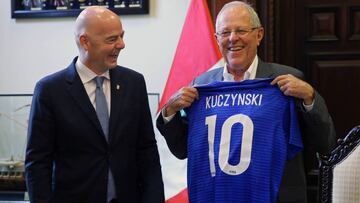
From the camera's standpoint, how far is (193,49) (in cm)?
278

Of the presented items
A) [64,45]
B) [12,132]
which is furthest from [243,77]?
[12,132]

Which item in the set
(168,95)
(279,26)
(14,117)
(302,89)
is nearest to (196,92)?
(302,89)

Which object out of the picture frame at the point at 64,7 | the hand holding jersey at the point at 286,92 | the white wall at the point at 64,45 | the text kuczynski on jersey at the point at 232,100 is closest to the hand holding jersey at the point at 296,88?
the hand holding jersey at the point at 286,92

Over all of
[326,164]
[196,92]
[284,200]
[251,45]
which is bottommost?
[284,200]

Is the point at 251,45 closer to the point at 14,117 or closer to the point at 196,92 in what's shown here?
the point at 196,92

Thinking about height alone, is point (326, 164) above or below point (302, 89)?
below

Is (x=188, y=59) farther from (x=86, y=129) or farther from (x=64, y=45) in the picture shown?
(x=86, y=129)

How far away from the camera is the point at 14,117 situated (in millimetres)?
3215

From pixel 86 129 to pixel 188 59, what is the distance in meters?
1.07

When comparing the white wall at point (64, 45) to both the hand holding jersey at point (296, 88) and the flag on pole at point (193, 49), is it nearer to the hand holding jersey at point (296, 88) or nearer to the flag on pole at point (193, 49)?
the flag on pole at point (193, 49)

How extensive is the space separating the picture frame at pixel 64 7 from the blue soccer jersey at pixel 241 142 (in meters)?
1.21

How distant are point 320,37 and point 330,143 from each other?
1.19m

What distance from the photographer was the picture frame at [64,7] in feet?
9.78

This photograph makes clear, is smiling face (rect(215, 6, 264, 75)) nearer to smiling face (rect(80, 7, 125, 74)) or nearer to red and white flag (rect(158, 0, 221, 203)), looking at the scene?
smiling face (rect(80, 7, 125, 74))
